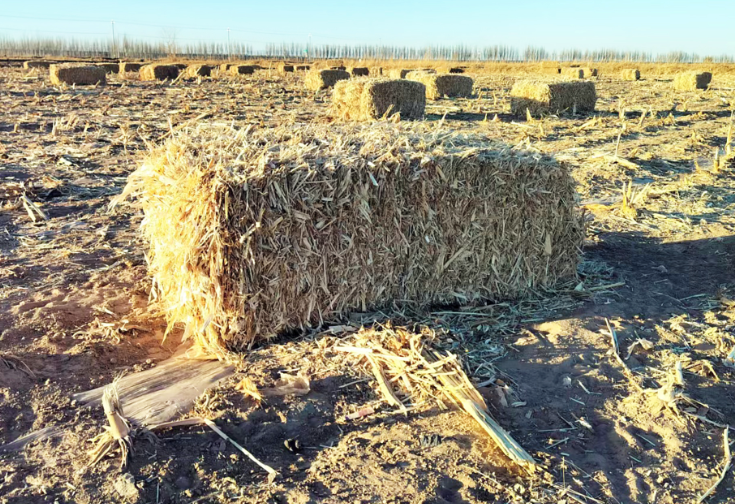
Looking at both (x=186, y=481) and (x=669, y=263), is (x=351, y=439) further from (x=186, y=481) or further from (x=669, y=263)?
(x=669, y=263)

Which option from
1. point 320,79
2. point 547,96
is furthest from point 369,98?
point 320,79

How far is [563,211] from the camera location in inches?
207

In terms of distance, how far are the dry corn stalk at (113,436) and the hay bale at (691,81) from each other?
27.1 meters

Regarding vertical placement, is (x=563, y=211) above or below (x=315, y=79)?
below

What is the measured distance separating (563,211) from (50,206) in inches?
230

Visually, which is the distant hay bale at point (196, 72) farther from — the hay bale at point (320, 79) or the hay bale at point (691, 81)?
the hay bale at point (691, 81)

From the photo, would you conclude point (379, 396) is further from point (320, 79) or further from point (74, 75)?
point (74, 75)

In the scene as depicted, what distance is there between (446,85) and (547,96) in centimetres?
465

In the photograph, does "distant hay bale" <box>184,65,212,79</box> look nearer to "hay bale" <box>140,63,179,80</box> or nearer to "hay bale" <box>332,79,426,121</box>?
"hay bale" <box>140,63,179,80</box>

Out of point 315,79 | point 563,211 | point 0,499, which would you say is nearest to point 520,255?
point 563,211

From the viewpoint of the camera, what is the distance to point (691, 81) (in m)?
Result: 24.4

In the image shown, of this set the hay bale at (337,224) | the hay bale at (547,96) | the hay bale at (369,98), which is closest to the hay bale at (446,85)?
the hay bale at (547,96)

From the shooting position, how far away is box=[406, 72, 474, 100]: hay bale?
19.7m

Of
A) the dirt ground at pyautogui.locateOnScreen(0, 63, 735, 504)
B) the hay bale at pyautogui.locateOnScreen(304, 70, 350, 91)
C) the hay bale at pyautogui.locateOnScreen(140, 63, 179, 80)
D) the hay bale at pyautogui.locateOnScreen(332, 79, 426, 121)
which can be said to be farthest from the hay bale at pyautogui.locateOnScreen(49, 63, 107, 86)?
the dirt ground at pyautogui.locateOnScreen(0, 63, 735, 504)
